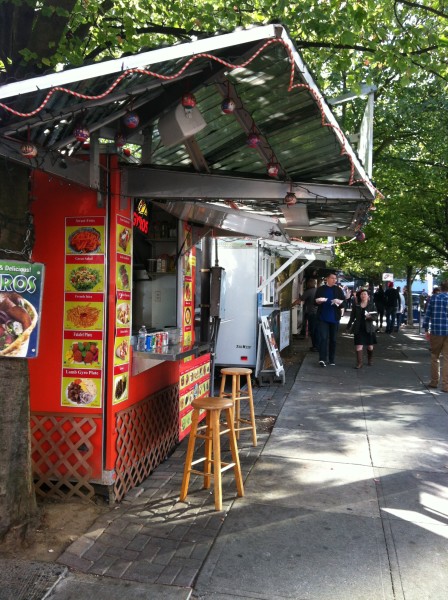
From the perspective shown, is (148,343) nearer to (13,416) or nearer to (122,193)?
(122,193)

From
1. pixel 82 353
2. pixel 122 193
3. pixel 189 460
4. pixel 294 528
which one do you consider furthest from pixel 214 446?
pixel 122 193

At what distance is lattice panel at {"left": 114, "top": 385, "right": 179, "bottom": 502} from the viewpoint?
4.68 meters

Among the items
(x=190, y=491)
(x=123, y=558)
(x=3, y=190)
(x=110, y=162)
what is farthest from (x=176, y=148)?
(x=123, y=558)

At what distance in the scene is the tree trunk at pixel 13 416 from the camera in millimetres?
3713

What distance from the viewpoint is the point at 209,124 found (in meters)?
4.38

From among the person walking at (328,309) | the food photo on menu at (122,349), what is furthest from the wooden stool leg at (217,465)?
the person walking at (328,309)

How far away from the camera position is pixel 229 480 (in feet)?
16.6

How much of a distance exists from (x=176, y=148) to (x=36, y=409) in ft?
8.69

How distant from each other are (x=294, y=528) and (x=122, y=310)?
2255 mm

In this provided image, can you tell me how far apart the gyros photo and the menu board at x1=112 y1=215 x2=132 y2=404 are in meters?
0.96

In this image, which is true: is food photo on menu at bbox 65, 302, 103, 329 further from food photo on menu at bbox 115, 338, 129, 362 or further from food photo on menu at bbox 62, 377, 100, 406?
food photo on menu at bbox 62, 377, 100, 406

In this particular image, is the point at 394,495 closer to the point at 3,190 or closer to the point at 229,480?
the point at 229,480

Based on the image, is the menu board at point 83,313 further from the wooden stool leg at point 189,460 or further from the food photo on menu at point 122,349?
the wooden stool leg at point 189,460

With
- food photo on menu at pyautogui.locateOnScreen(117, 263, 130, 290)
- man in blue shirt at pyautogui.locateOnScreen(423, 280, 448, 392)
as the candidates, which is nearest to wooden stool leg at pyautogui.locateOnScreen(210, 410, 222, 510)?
food photo on menu at pyautogui.locateOnScreen(117, 263, 130, 290)
